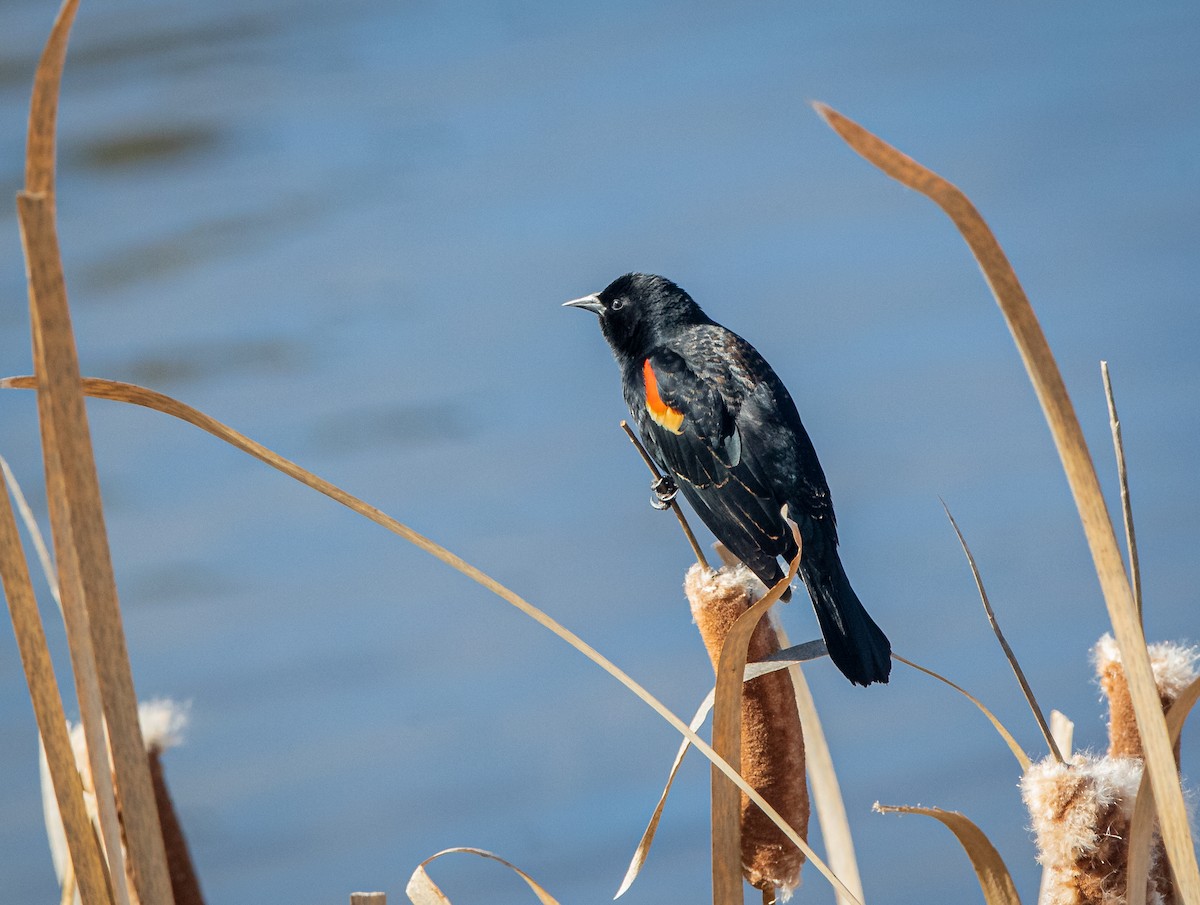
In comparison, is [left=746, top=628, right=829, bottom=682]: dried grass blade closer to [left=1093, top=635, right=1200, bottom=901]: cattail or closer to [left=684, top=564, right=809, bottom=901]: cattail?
[left=684, top=564, right=809, bottom=901]: cattail

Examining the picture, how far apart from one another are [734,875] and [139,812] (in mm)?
404

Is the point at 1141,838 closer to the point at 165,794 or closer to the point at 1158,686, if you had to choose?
the point at 1158,686

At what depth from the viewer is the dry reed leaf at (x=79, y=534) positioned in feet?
1.66

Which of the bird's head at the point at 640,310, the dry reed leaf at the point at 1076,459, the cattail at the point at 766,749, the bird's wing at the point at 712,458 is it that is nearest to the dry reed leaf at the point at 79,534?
the dry reed leaf at the point at 1076,459

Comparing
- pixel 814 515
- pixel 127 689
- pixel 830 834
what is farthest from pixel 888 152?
pixel 814 515

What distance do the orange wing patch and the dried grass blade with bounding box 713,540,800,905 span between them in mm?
749

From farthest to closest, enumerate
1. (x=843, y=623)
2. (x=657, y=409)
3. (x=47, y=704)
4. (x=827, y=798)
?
(x=657, y=409) → (x=843, y=623) → (x=827, y=798) → (x=47, y=704)

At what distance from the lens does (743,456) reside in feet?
4.60

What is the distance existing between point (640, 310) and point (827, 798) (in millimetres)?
966

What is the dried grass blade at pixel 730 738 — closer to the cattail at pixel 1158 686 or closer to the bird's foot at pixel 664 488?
the cattail at pixel 1158 686

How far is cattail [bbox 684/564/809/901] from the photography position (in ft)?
2.83

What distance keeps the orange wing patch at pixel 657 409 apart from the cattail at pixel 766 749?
1.87 feet

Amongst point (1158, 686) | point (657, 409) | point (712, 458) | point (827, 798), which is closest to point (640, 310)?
point (657, 409)

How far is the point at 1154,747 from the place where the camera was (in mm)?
549
